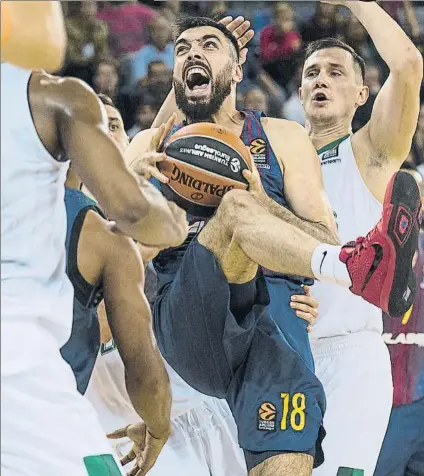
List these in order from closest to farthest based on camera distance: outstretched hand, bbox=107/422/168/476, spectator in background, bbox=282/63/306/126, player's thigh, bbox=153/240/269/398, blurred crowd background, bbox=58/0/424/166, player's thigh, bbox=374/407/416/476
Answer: player's thigh, bbox=153/240/269/398 → outstretched hand, bbox=107/422/168/476 → blurred crowd background, bbox=58/0/424/166 → spectator in background, bbox=282/63/306/126 → player's thigh, bbox=374/407/416/476

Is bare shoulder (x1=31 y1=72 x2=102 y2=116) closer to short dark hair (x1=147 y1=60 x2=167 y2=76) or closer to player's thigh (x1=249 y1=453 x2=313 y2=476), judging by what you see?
short dark hair (x1=147 y1=60 x2=167 y2=76)

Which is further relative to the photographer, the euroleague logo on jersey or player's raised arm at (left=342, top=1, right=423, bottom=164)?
player's raised arm at (left=342, top=1, right=423, bottom=164)

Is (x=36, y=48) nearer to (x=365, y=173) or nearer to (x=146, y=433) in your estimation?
(x=146, y=433)

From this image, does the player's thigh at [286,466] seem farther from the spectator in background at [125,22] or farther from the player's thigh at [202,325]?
the spectator in background at [125,22]

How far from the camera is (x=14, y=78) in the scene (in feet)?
5.89

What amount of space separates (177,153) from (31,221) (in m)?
0.82

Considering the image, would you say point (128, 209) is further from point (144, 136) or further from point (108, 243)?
point (144, 136)

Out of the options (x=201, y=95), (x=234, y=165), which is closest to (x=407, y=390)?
(x=234, y=165)

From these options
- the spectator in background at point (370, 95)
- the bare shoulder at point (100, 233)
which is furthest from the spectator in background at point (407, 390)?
the bare shoulder at point (100, 233)

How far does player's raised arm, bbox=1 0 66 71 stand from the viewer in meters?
1.79

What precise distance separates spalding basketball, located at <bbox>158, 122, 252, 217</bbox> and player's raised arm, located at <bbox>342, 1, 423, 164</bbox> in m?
0.53

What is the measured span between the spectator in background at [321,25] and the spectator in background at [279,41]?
30mm

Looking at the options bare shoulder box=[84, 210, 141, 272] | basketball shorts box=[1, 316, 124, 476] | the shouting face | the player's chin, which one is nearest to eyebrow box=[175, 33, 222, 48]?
the shouting face

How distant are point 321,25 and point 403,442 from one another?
4.15 ft
